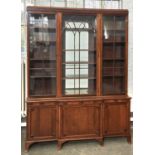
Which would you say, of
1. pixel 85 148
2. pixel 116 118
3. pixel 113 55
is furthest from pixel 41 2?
pixel 85 148

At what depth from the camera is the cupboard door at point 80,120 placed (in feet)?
10.6

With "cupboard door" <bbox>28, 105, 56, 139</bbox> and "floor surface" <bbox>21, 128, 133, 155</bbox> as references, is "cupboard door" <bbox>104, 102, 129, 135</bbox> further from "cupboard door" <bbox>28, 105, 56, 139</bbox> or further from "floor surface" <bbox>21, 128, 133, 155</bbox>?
"cupboard door" <bbox>28, 105, 56, 139</bbox>

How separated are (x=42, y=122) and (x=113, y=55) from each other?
1597mm

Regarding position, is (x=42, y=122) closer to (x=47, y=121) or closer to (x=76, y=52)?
(x=47, y=121)

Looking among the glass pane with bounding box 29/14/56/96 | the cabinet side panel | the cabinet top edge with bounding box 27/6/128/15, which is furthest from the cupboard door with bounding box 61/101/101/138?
the cabinet top edge with bounding box 27/6/128/15

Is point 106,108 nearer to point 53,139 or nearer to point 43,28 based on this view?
point 53,139

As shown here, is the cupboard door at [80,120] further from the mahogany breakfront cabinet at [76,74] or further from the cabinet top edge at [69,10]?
the cabinet top edge at [69,10]

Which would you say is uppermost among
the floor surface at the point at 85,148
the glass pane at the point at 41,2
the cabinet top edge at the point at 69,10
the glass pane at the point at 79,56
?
the glass pane at the point at 41,2

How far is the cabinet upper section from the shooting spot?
323 centimetres

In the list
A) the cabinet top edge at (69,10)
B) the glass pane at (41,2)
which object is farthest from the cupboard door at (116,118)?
the glass pane at (41,2)

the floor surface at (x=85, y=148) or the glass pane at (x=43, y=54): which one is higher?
the glass pane at (x=43, y=54)

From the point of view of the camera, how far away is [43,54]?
3309 millimetres

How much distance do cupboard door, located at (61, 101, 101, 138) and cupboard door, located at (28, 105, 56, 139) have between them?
16 centimetres
